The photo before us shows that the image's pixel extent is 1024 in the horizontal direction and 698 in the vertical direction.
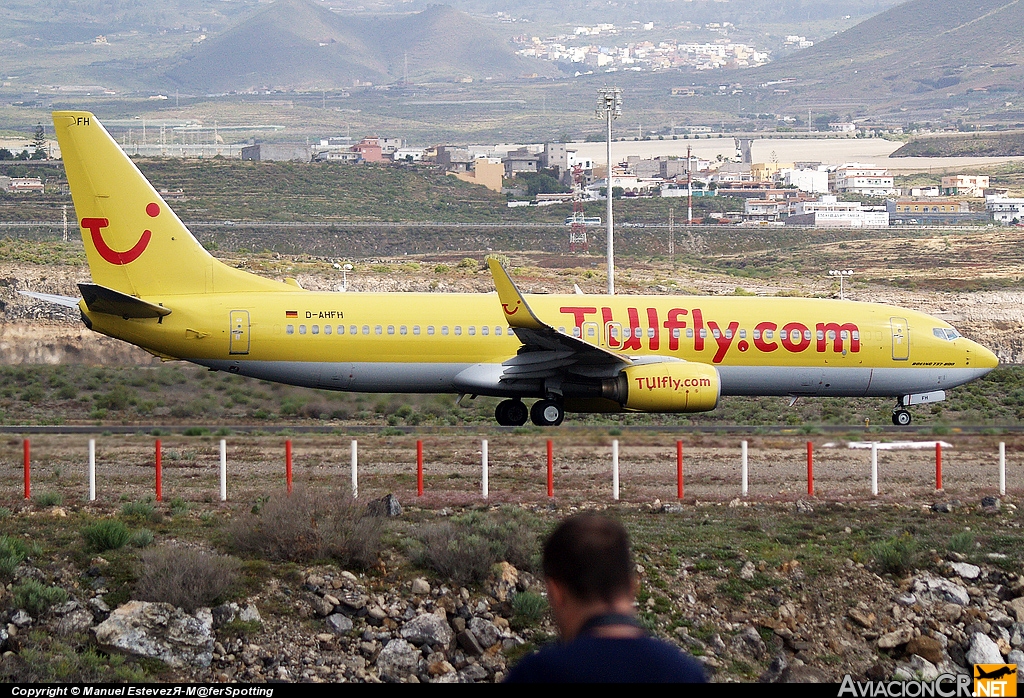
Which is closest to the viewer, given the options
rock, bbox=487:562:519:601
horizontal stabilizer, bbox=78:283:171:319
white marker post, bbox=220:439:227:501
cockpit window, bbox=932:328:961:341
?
rock, bbox=487:562:519:601

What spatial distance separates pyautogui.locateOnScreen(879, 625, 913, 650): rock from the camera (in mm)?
16062

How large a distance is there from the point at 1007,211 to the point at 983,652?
146898 millimetres

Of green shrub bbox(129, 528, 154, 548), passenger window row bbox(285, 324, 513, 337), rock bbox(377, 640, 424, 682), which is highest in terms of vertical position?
passenger window row bbox(285, 324, 513, 337)

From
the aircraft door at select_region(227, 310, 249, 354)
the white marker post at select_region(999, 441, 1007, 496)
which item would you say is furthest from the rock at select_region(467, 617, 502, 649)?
the aircraft door at select_region(227, 310, 249, 354)

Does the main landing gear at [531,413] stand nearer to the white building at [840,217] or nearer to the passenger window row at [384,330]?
the passenger window row at [384,330]

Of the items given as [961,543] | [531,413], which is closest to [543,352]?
[531,413]

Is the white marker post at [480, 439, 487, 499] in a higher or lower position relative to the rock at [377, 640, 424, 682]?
higher

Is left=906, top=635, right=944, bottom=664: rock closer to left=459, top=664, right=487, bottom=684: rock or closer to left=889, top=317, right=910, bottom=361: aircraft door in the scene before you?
left=459, top=664, right=487, bottom=684: rock

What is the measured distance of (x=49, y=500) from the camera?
1819 cm

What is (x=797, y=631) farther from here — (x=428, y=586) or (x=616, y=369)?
(x=616, y=369)

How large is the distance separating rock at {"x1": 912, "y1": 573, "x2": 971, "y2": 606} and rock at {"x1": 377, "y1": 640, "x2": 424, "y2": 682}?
6.86m

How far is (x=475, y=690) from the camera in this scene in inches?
237

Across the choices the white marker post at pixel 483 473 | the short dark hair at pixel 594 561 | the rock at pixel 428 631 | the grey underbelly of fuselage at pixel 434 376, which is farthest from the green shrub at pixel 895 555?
the short dark hair at pixel 594 561

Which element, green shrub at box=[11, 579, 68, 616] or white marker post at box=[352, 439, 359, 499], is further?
white marker post at box=[352, 439, 359, 499]
